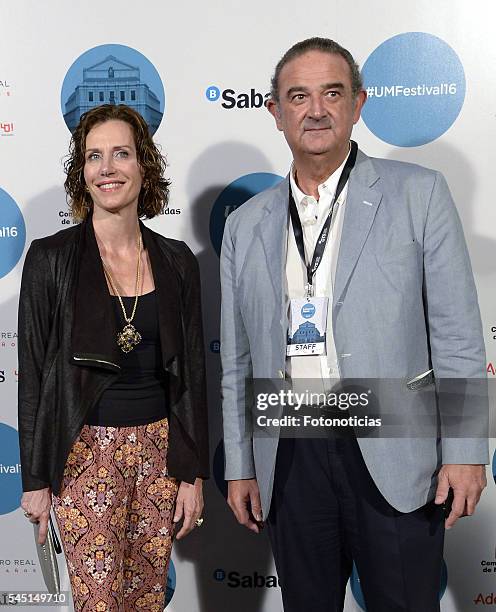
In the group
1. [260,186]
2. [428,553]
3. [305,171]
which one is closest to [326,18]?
[260,186]

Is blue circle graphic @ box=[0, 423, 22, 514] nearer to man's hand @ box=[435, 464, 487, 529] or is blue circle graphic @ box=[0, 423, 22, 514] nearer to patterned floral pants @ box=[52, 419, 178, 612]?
patterned floral pants @ box=[52, 419, 178, 612]

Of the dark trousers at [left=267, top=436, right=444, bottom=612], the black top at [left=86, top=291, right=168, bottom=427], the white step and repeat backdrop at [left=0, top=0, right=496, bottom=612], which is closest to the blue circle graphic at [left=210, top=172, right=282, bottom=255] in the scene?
the white step and repeat backdrop at [left=0, top=0, right=496, bottom=612]

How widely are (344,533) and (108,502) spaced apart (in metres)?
0.72

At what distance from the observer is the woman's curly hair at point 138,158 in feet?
7.50

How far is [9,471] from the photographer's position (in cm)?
308

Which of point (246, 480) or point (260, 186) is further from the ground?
point (260, 186)

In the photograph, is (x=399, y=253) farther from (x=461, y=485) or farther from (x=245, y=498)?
(x=245, y=498)

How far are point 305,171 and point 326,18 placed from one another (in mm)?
922

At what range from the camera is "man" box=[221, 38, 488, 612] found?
2008mm

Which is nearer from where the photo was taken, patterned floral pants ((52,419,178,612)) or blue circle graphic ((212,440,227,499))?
patterned floral pants ((52,419,178,612))

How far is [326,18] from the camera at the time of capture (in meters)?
2.78

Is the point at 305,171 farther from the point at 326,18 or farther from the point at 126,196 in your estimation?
the point at 326,18

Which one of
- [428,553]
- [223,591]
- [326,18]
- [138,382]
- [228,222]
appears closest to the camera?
[428,553]

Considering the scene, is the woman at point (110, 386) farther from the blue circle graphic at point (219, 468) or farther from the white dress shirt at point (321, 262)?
the blue circle graphic at point (219, 468)
